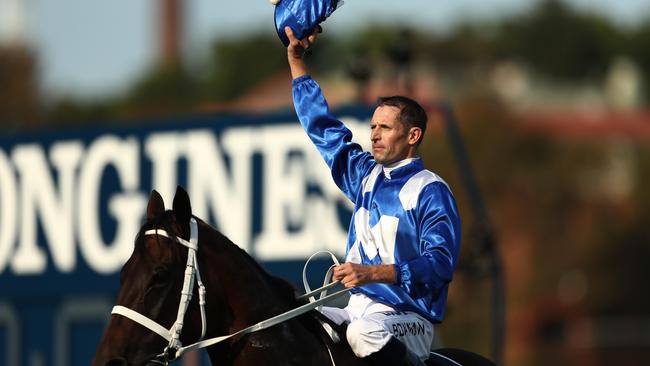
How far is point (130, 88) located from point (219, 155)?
2613 inches

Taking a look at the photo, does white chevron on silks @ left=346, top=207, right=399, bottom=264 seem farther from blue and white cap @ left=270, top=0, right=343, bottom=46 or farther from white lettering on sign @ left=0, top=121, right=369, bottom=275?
white lettering on sign @ left=0, top=121, right=369, bottom=275

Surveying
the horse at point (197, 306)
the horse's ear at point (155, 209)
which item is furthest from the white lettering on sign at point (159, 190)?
the horse's ear at point (155, 209)

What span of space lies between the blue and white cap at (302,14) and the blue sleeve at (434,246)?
3.64 ft

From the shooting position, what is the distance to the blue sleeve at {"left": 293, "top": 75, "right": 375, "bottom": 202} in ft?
21.2

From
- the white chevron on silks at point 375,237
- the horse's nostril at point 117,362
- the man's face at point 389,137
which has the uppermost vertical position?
the man's face at point 389,137

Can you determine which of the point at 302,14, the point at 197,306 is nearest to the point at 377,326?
the point at 197,306

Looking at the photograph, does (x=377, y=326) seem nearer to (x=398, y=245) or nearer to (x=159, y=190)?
(x=398, y=245)

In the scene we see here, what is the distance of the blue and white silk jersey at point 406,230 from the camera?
18.6 feet

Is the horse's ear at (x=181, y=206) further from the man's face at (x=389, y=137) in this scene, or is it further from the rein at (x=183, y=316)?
the man's face at (x=389, y=137)

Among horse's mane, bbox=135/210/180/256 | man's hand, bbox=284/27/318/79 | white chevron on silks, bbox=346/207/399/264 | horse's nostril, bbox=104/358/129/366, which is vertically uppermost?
man's hand, bbox=284/27/318/79

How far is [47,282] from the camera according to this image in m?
14.7

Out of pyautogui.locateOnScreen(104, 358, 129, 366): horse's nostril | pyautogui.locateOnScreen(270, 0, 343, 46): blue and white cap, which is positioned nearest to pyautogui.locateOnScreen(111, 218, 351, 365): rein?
pyautogui.locateOnScreen(104, 358, 129, 366): horse's nostril

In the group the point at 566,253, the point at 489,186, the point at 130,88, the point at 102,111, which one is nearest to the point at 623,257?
the point at 566,253

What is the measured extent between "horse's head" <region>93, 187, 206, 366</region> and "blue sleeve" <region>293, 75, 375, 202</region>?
Result: 1.11 meters
